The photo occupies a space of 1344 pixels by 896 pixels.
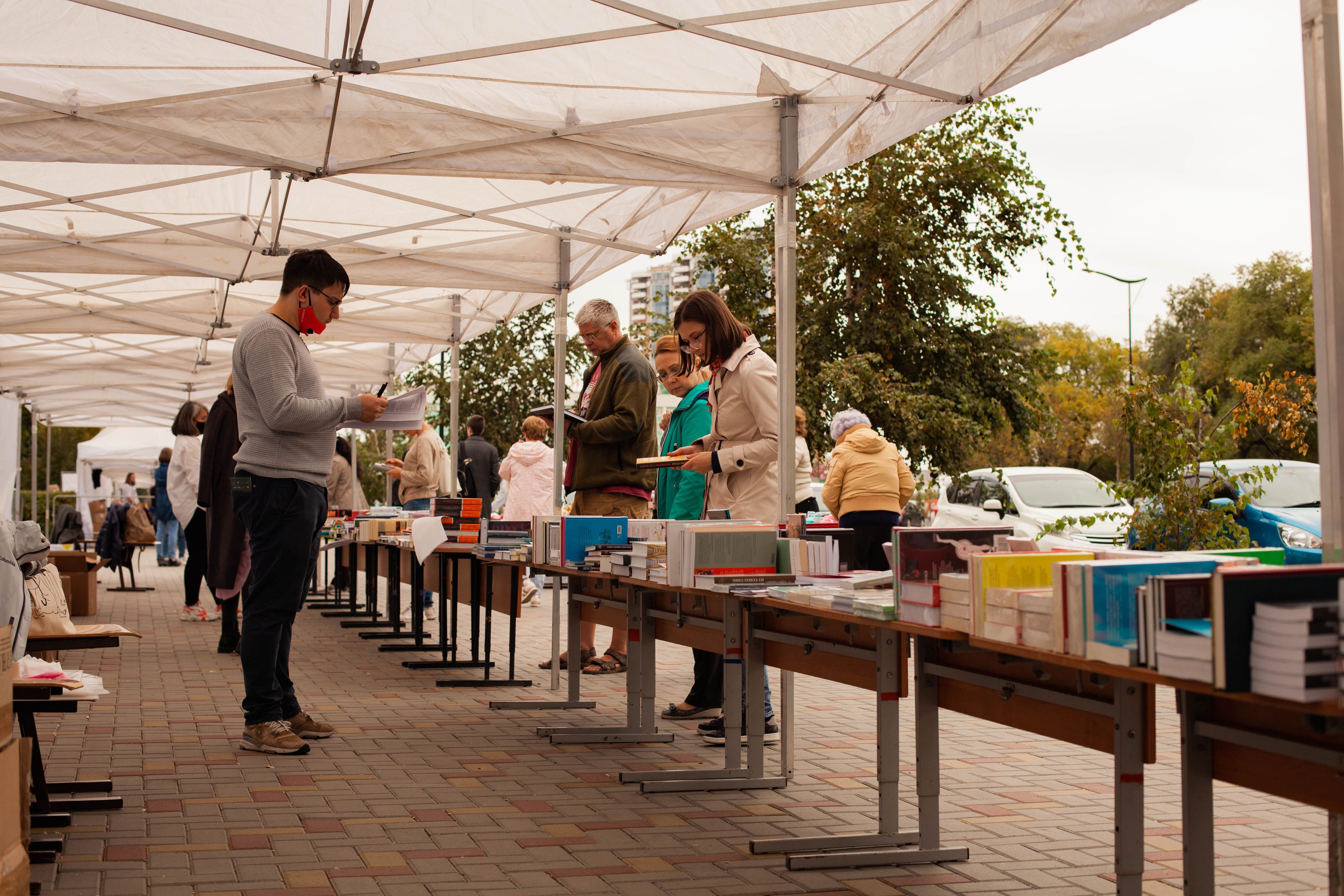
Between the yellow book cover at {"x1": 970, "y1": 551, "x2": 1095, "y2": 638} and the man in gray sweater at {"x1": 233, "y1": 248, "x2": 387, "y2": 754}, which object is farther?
the man in gray sweater at {"x1": 233, "y1": 248, "x2": 387, "y2": 754}

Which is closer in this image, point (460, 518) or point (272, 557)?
point (272, 557)

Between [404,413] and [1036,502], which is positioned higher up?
[404,413]

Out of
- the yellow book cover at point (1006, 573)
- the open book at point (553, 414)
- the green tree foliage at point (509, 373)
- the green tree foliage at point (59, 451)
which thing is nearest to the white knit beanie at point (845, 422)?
the open book at point (553, 414)

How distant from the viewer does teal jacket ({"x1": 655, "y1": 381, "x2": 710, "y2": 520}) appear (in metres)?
5.93

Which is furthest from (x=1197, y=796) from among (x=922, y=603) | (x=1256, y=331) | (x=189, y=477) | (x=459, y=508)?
(x=1256, y=331)

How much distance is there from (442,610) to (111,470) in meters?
29.2

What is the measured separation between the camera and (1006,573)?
278cm

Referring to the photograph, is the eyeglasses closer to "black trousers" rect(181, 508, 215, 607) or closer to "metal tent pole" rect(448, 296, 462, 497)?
A: "black trousers" rect(181, 508, 215, 607)

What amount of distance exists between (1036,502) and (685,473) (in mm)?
8315

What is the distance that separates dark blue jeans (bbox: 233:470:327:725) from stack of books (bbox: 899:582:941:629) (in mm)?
2748

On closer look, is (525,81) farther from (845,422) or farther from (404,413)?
(845,422)

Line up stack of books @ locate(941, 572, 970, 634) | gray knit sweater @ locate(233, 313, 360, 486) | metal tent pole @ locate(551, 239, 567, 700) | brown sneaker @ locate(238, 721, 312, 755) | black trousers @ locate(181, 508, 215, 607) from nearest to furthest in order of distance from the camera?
Answer: stack of books @ locate(941, 572, 970, 634) < gray knit sweater @ locate(233, 313, 360, 486) < brown sneaker @ locate(238, 721, 312, 755) < metal tent pole @ locate(551, 239, 567, 700) < black trousers @ locate(181, 508, 215, 607)

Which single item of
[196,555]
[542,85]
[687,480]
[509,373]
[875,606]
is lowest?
[196,555]

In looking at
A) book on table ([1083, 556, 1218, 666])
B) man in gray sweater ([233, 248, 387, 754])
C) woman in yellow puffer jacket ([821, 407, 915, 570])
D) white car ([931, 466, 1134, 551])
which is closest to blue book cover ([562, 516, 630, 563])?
man in gray sweater ([233, 248, 387, 754])
